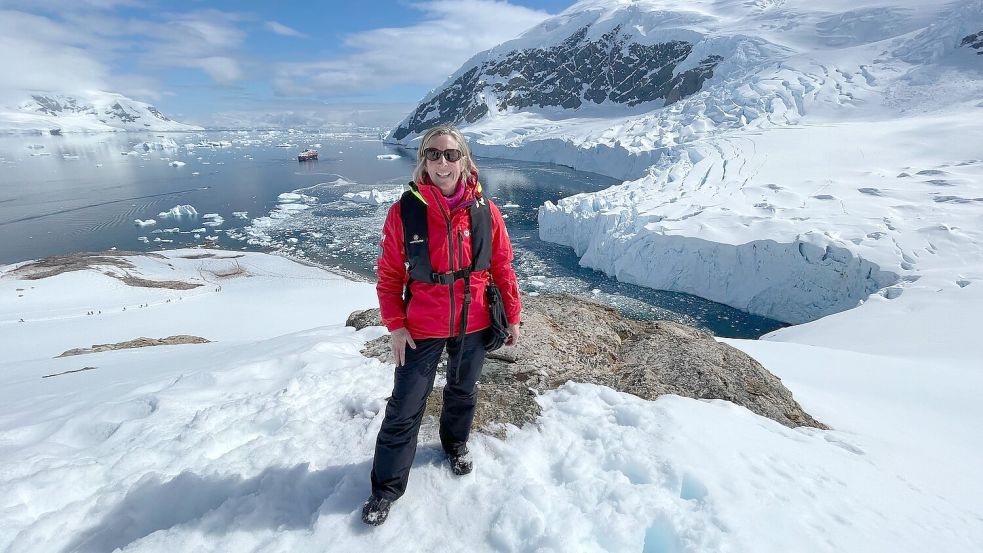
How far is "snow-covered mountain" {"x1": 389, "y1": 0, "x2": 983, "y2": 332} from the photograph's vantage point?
622 inches

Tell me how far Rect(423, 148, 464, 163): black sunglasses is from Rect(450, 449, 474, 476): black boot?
61.0 inches

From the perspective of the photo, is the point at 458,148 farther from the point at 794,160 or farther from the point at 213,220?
the point at 213,220

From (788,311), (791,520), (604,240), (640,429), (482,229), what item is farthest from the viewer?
(604,240)

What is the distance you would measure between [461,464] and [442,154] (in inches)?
62.8

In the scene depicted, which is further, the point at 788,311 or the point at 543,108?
the point at 543,108

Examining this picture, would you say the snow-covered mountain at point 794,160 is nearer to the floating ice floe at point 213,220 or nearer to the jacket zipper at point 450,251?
the jacket zipper at point 450,251

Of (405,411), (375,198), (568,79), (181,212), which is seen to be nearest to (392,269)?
(405,411)

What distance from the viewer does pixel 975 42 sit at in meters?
36.2

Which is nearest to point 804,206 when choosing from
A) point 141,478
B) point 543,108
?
point 141,478

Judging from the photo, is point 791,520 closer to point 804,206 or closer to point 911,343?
point 911,343

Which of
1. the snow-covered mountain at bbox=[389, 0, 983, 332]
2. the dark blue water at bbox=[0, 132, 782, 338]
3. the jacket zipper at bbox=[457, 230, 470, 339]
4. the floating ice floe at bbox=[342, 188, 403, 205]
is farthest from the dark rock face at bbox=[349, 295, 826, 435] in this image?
the floating ice floe at bbox=[342, 188, 403, 205]

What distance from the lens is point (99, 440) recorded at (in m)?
2.69

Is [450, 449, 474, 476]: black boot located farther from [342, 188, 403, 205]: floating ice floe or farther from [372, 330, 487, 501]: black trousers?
[342, 188, 403, 205]: floating ice floe

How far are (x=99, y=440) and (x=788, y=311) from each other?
19.6 meters
